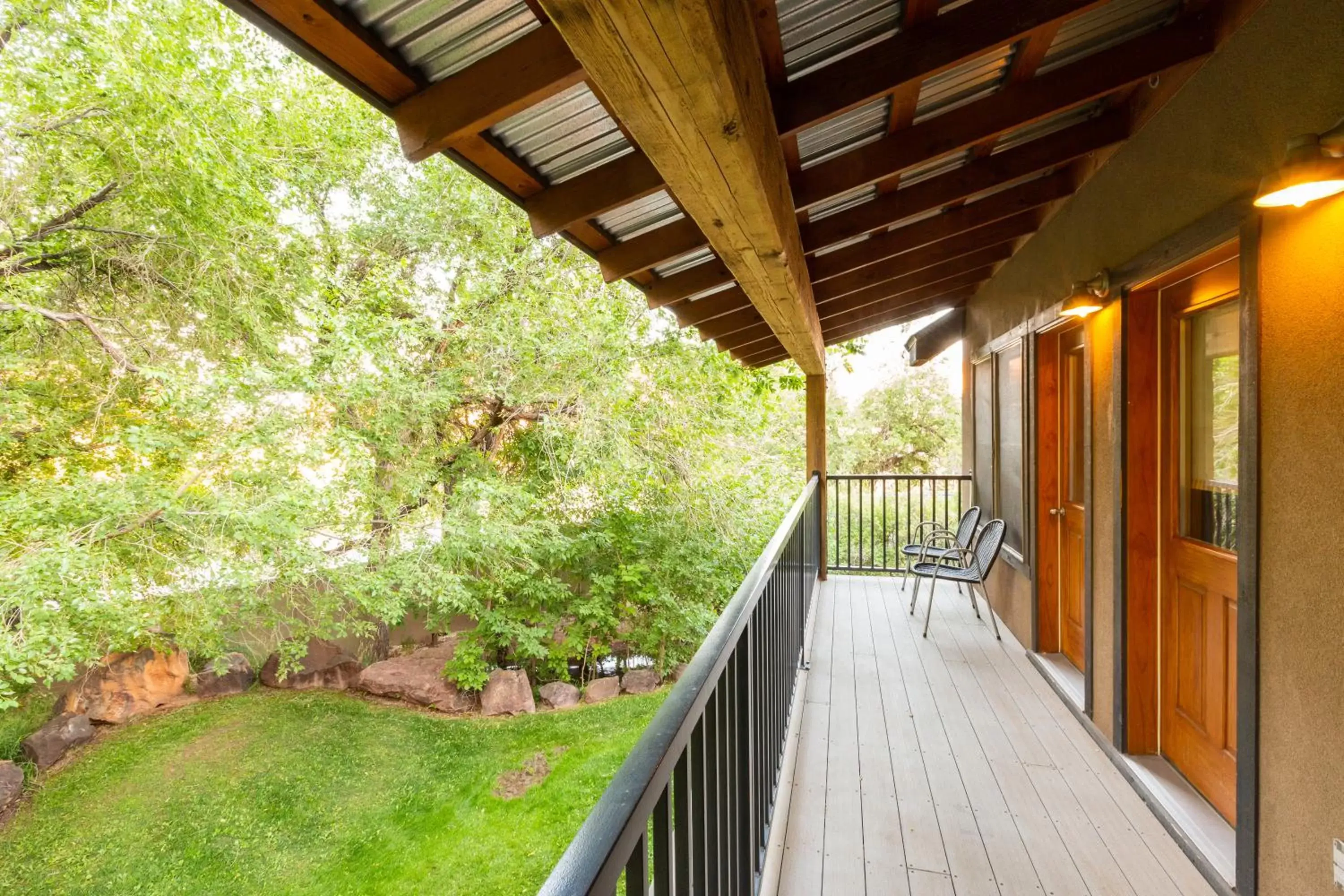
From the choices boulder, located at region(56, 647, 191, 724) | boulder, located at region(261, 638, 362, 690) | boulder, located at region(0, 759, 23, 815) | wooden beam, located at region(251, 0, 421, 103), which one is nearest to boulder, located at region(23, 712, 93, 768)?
boulder, located at region(56, 647, 191, 724)

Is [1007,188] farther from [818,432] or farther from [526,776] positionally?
→ [526,776]

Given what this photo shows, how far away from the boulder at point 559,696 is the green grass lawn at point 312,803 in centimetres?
26

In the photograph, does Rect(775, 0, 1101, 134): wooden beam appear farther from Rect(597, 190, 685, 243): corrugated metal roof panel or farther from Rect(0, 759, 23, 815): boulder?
Rect(0, 759, 23, 815): boulder

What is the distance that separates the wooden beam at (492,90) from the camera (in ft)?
3.85

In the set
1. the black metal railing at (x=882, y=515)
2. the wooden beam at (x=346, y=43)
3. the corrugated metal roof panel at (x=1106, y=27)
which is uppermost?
the corrugated metal roof panel at (x=1106, y=27)

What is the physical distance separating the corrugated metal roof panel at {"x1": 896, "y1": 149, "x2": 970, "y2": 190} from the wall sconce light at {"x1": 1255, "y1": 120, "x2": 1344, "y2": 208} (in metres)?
1.32

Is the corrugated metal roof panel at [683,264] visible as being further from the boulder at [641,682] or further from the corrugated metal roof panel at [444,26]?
the boulder at [641,682]

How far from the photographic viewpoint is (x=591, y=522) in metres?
7.04

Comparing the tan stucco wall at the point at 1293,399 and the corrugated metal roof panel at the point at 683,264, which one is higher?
the corrugated metal roof panel at the point at 683,264

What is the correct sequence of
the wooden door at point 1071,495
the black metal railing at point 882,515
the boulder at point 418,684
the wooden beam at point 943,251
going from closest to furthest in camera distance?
the wooden door at point 1071,495 < the wooden beam at point 943,251 < the black metal railing at point 882,515 < the boulder at point 418,684

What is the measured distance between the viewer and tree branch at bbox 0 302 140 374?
4.43 meters

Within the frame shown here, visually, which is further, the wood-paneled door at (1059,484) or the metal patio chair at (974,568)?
the metal patio chair at (974,568)

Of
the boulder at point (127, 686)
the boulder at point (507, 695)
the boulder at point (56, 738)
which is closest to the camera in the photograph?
the boulder at point (56, 738)

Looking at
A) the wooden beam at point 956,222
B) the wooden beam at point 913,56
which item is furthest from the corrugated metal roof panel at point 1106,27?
the wooden beam at point 956,222
